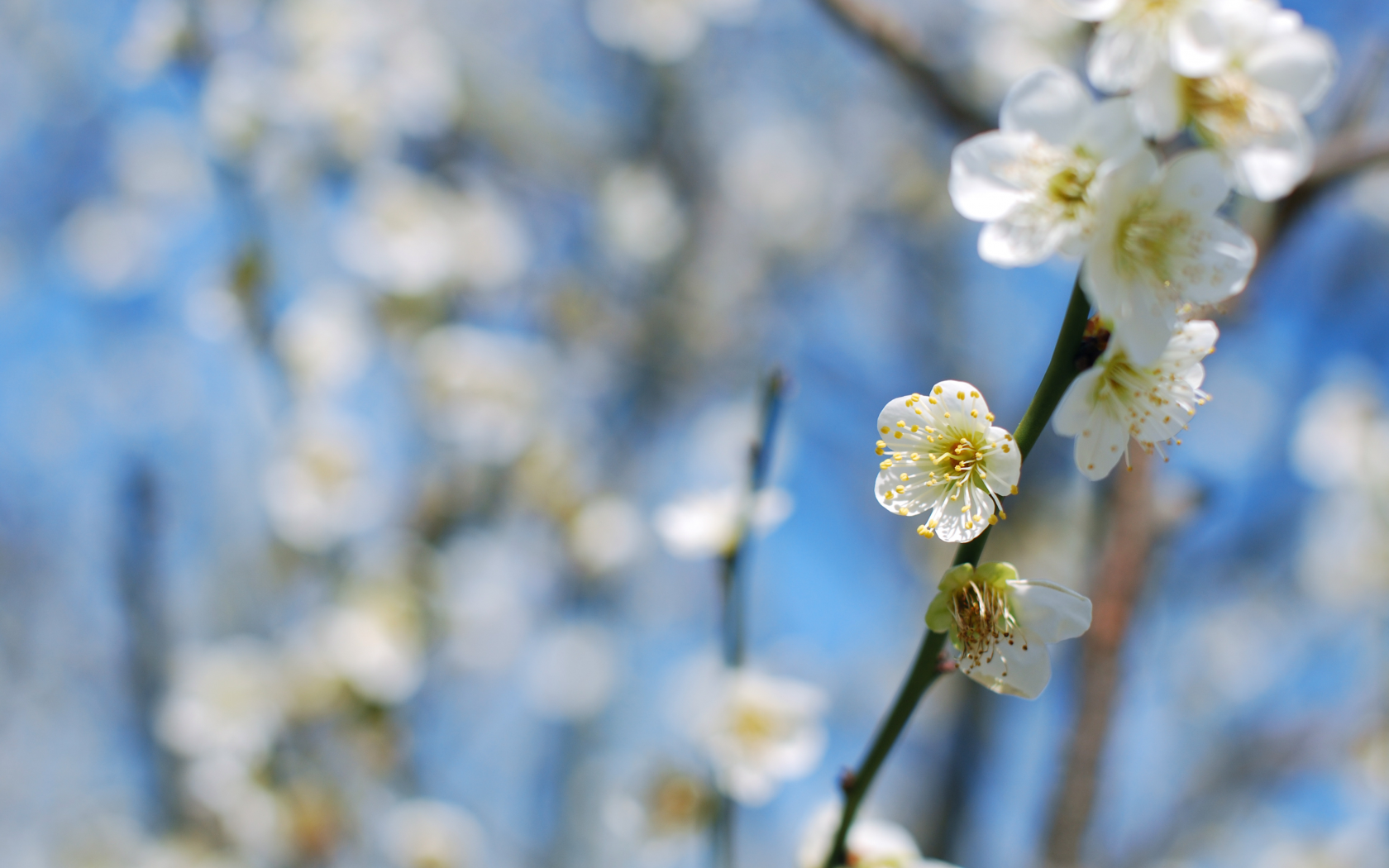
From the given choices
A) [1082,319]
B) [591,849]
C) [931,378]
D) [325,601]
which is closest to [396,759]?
[325,601]

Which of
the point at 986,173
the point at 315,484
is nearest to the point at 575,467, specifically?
the point at 315,484

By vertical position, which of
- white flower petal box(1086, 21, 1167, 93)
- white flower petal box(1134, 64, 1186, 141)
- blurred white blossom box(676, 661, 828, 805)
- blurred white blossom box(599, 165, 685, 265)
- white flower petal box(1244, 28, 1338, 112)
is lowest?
blurred white blossom box(676, 661, 828, 805)

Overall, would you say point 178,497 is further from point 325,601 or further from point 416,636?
point 416,636

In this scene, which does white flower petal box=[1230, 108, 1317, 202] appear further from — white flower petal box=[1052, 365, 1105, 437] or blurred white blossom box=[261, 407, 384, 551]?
blurred white blossom box=[261, 407, 384, 551]

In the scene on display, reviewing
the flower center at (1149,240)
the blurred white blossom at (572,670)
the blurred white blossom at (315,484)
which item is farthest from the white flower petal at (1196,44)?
the blurred white blossom at (572,670)

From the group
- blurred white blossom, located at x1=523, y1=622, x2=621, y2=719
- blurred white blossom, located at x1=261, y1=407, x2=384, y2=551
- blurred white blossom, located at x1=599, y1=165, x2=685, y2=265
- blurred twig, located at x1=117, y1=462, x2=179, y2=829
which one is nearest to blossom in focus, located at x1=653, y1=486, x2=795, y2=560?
blurred white blossom, located at x1=261, y1=407, x2=384, y2=551

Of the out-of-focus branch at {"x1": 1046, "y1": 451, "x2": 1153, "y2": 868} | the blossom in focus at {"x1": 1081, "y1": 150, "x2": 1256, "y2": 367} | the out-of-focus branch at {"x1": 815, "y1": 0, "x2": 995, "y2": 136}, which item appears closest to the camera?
the blossom in focus at {"x1": 1081, "y1": 150, "x2": 1256, "y2": 367}

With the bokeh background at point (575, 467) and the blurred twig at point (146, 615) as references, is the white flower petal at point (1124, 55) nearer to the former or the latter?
the bokeh background at point (575, 467)

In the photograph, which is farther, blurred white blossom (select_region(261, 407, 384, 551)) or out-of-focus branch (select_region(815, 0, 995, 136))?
blurred white blossom (select_region(261, 407, 384, 551))
